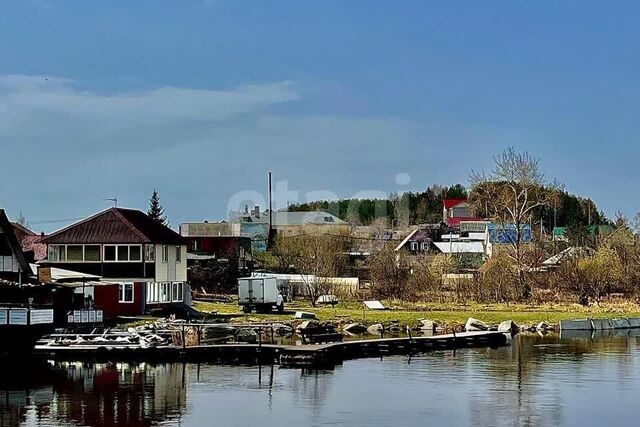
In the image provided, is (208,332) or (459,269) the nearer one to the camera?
(208,332)

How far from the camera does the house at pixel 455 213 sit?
131 meters

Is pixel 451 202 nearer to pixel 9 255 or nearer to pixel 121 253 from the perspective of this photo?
pixel 121 253

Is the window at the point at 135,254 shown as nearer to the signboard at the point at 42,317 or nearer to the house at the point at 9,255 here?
the house at the point at 9,255

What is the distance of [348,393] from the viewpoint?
3081 cm

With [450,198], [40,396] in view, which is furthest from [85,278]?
[450,198]

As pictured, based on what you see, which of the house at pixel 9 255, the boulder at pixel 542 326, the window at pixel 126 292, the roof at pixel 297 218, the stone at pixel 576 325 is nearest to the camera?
the house at pixel 9 255

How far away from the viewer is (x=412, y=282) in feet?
225

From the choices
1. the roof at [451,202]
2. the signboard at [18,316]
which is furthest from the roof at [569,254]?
the roof at [451,202]

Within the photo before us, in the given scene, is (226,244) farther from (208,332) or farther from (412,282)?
(208,332)

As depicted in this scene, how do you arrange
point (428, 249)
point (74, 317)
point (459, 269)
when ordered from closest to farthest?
point (74, 317) < point (459, 269) < point (428, 249)

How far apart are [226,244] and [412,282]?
97.5 ft

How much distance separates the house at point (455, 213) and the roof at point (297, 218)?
1615 centimetres

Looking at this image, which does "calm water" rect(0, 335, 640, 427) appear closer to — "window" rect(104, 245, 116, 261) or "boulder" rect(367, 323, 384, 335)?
"boulder" rect(367, 323, 384, 335)

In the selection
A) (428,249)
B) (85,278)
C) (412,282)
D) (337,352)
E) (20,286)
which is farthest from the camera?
(428,249)
